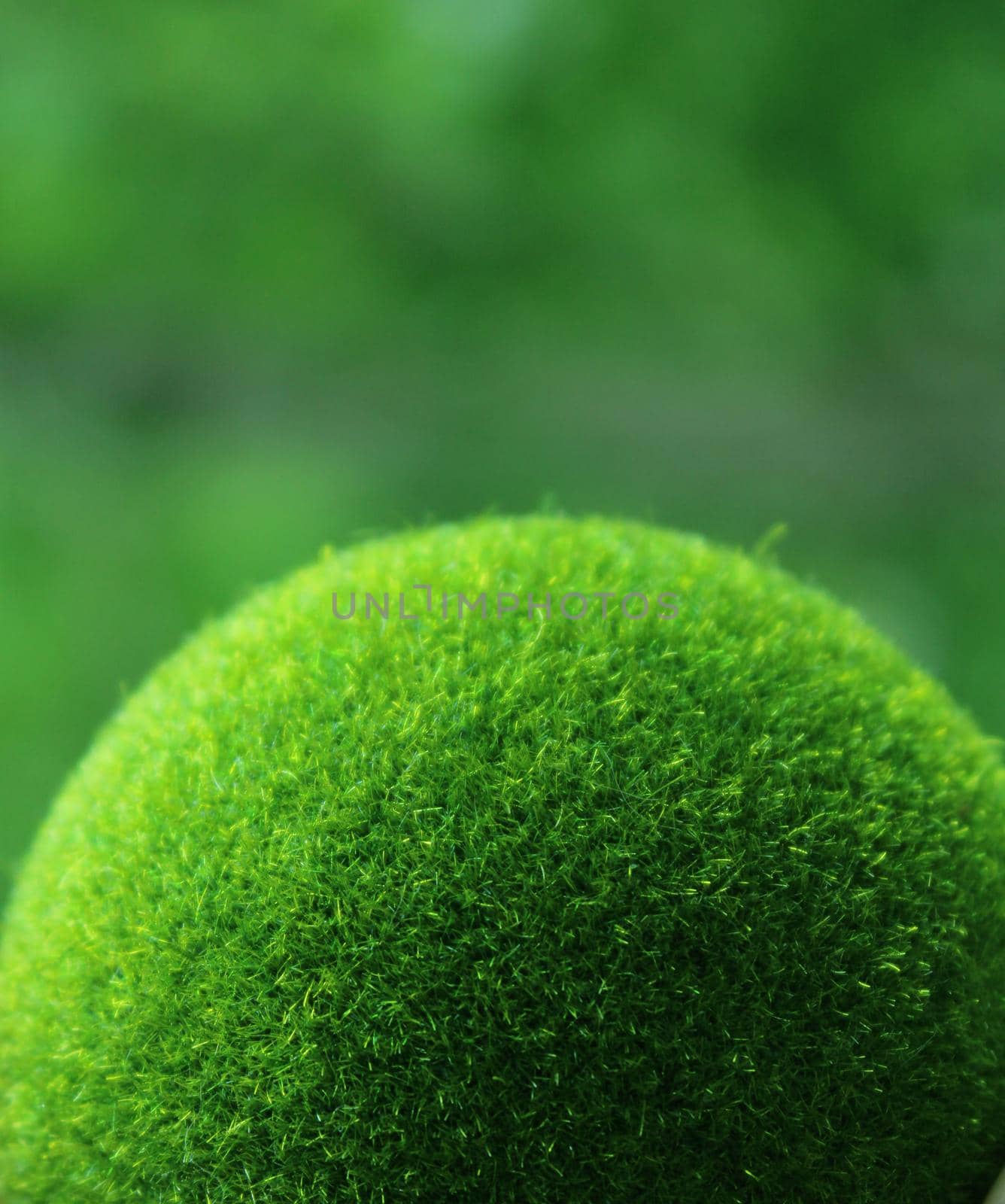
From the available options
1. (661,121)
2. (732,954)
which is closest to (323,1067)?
(732,954)

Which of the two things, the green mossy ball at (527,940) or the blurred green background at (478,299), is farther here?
the blurred green background at (478,299)

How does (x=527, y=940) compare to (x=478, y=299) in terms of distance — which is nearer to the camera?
(x=527, y=940)

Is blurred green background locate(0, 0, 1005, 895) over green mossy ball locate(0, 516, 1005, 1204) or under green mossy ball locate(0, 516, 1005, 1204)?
over

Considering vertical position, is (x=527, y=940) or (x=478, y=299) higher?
(x=478, y=299)

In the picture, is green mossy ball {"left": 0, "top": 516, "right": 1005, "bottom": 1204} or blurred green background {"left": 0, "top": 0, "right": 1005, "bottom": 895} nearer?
green mossy ball {"left": 0, "top": 516, "right": 1005, "bottom": 1204}

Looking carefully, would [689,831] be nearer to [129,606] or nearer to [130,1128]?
[130,1128]
